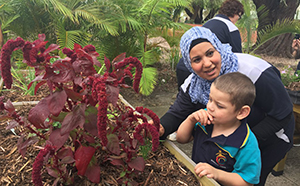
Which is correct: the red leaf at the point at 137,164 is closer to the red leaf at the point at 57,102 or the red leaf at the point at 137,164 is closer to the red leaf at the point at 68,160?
the red leaf at the point at 68,160

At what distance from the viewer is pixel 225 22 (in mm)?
3270

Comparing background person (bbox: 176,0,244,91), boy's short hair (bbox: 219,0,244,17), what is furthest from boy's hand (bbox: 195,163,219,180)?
boy's short hair (bbox: 219,0,244,17)

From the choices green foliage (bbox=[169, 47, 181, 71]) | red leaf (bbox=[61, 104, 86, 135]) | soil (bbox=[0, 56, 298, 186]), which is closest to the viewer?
red leaf (bbox=[61, 104, 86, 135])

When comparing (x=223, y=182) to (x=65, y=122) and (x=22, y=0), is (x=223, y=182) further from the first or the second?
(x=22, y=0)

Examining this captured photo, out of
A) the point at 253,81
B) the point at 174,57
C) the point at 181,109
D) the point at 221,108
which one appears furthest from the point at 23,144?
the point at 174,57

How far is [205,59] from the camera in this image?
1.66m

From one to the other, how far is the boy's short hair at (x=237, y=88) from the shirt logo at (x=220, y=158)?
31cm

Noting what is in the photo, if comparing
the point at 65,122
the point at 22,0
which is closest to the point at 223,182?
the point at 65,122

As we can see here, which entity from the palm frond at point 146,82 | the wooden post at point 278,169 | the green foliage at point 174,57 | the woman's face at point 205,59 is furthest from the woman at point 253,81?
the green foliage at point 174,57

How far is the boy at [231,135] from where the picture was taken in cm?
146

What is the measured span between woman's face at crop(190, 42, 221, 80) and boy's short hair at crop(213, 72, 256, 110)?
178 millimetres

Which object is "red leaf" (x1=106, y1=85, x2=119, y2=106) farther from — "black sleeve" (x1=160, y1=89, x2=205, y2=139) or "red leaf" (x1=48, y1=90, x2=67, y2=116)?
"black sleeve" (x1=160, y1=89, x2=205, y2=139)

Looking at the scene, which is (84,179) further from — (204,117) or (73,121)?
(204,117)

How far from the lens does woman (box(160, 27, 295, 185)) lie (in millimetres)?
1678
